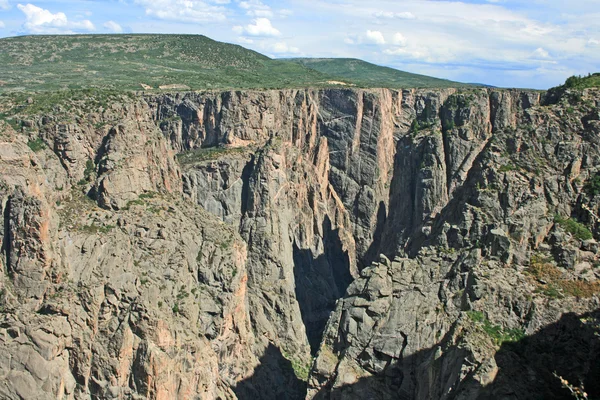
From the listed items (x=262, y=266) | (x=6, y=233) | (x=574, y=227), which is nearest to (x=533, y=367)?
(x=574, y=227)

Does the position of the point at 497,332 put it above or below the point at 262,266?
above

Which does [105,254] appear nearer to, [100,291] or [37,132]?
[100,291]

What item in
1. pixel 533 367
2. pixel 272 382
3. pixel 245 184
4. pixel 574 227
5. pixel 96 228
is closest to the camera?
pixel 533 367

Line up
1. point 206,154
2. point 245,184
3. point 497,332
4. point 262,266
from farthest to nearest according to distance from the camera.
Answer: point 206,154
point 245,184
point 262,266
point 497,332

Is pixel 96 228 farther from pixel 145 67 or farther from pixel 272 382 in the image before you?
pixel 145 67

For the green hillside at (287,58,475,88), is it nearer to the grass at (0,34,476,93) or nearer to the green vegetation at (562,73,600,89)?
the grass at (0,34,476,93)

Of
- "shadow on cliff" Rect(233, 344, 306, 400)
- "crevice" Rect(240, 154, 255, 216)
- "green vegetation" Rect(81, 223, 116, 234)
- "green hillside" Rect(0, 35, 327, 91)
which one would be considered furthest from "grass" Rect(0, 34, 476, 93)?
"shadow on cliff" Rect(233, 344, 306, 400)

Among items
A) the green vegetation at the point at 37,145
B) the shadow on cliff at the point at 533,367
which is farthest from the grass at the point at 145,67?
the shadow on cliff at the point at 533,367
